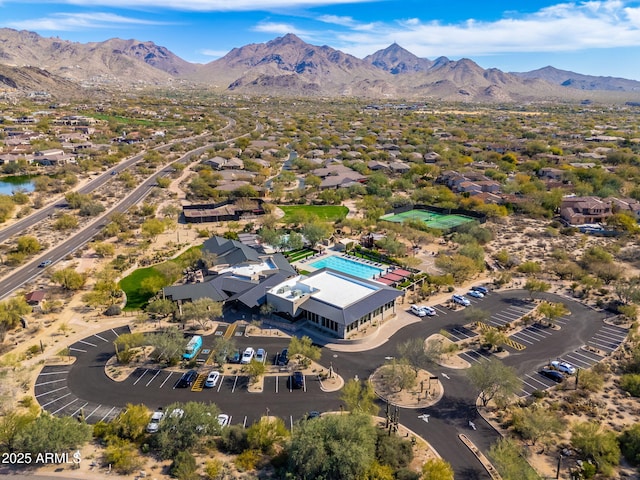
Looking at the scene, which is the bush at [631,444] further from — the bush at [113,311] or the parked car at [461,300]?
the bush at [113,311]

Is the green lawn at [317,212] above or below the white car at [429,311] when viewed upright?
above

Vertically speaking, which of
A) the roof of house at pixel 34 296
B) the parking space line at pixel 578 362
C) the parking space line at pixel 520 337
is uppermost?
the roof of house at pixel 34 296

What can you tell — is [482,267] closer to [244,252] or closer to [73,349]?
[244,252]

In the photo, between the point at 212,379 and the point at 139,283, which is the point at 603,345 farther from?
the point at 139,283

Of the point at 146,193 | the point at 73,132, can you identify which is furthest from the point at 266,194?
the point at 73,132

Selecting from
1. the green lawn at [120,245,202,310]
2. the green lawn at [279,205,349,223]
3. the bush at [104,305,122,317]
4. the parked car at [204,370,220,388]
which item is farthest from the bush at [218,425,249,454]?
the green lawn at [279,205,349,223]

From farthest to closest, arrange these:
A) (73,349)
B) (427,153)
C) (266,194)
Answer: (427,153) → (266,194) → (73,349)

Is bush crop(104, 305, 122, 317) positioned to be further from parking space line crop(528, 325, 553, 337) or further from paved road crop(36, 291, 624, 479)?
parking space line crop(528, 325, 553, 337)

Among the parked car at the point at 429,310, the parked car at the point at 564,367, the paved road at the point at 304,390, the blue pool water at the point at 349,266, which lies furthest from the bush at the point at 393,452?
the blue pool water at the point at 349,266
